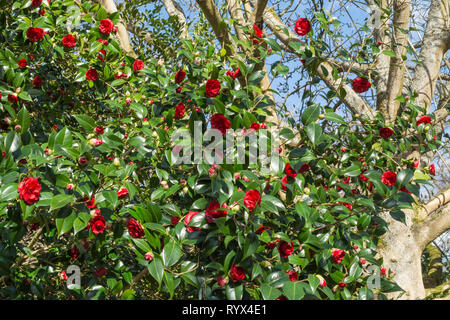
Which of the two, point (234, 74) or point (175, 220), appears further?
point (234, 74)

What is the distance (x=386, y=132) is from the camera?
6.41 feet

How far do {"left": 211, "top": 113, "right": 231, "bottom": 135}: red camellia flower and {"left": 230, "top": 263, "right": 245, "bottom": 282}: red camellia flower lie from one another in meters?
0.46

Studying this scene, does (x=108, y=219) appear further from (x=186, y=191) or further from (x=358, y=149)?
(x=358, y=149)


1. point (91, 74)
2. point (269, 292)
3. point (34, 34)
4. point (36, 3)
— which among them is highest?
point (36, 3)

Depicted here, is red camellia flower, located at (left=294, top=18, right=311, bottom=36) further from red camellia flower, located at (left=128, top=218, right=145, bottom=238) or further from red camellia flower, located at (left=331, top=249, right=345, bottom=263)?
red camellia flower, located at (left=128, top=218, right=145, bottom=238)

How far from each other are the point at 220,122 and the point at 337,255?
716 millimetres

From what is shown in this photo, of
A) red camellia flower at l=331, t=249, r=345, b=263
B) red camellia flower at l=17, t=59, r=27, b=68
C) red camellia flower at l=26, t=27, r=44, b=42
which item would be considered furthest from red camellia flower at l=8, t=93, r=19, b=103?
red camellia flower at l=331, t=249, r=345, b=263

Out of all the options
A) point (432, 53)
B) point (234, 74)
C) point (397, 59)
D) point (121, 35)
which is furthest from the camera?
point (432, 53)

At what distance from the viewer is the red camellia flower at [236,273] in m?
1.33

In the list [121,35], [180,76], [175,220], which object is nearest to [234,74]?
[180,76]

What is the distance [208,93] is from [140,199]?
70cm

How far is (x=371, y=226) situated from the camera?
1.84 m

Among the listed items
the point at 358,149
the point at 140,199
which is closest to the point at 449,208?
the point at 358,149

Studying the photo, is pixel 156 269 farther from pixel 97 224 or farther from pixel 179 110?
pixel 179 110
